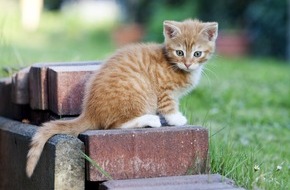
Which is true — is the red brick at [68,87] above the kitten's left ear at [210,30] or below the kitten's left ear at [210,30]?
Answer: below

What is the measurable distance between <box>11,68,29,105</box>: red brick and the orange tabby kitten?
0.95 metres

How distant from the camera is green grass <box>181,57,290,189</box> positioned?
4.78m

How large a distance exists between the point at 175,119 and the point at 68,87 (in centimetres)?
71

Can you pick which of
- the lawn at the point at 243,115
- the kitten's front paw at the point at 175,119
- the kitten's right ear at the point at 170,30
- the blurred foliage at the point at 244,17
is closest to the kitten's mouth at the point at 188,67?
the kitten's right ear at the point at 170,30

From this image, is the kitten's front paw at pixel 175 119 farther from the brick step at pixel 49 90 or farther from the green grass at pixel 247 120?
the brick step at pixel 49 90

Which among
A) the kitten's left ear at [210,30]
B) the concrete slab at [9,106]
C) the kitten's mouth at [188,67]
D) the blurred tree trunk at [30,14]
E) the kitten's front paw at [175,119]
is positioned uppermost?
the kitten's left ear at [210,30]

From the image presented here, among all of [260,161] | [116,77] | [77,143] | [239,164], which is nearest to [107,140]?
[77,143]

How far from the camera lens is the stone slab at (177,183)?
4133mm

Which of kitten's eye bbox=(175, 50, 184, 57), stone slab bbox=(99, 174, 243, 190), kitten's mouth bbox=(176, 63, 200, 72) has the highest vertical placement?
kitten's eye bbox=(175, 50, 184, 57)

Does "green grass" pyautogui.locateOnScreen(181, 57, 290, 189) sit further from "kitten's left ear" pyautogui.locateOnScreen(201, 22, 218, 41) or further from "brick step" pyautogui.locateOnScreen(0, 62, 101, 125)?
"brick step" pyautogui.locateOnScreen(0, 62, 101, 125)

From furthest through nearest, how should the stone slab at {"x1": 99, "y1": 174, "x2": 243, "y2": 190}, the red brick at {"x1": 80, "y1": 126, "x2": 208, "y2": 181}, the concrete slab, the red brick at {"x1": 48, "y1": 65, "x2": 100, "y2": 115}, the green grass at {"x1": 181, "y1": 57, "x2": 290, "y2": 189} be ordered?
the concrete slab, the red brick at {"x1": 48, "y1": 65, "x2": 100, "y2": 115}, the green grass at {"x1": 181, "y1": 57, "x2": 290, "y2": 189}, the red brick at {"x1": 80, "y1": 126, "x2": 208, "y2": 181}, the stone slab at {"x1": 99, "y1": 174, "x2": 243, "y2": 190}

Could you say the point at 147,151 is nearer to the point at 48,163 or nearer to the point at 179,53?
the point at 48,163

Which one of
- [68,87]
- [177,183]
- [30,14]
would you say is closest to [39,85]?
[68,87]

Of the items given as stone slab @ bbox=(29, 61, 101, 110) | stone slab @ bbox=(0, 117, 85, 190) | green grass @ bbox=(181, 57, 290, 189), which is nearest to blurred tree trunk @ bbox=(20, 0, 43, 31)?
green grass @ bbox=(181, 57, 290, 189)
